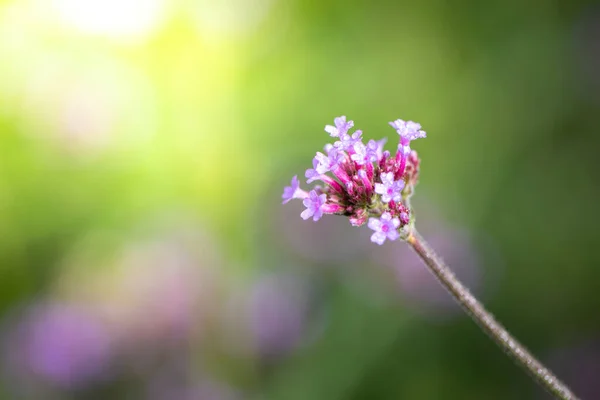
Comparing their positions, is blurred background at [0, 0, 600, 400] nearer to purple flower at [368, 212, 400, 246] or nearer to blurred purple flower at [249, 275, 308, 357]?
blurred purple flower at [249, 275, 308, 357]

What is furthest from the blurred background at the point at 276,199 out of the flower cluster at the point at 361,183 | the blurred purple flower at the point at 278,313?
the flower cluster at the point at 361,183

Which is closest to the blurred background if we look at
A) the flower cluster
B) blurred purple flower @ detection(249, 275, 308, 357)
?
blurred purple flower @ detection(249, 275, 308, 357)

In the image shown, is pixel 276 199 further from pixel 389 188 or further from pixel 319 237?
A: pixel 389 188

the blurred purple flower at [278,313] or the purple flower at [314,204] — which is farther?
the blurred purple flower at [278,313]

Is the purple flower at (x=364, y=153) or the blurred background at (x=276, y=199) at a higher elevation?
the blurred background at (x=276, y=199)

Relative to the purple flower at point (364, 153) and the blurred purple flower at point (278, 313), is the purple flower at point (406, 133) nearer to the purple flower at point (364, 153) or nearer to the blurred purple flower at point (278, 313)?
the purple flower at point (364, 153)

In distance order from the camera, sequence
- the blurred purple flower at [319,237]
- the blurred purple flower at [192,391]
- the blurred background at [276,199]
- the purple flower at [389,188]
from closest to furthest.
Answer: the purple flower at [389,188] → the blurred purple flower at [192,391] → the blurred background at [276,199] → the blurred purple flower at [319,237]

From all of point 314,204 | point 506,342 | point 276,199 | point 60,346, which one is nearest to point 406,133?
point 314,204

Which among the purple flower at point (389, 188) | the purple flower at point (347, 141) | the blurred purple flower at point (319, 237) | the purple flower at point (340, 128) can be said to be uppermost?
the blurred purple flower at point (319, 237)
